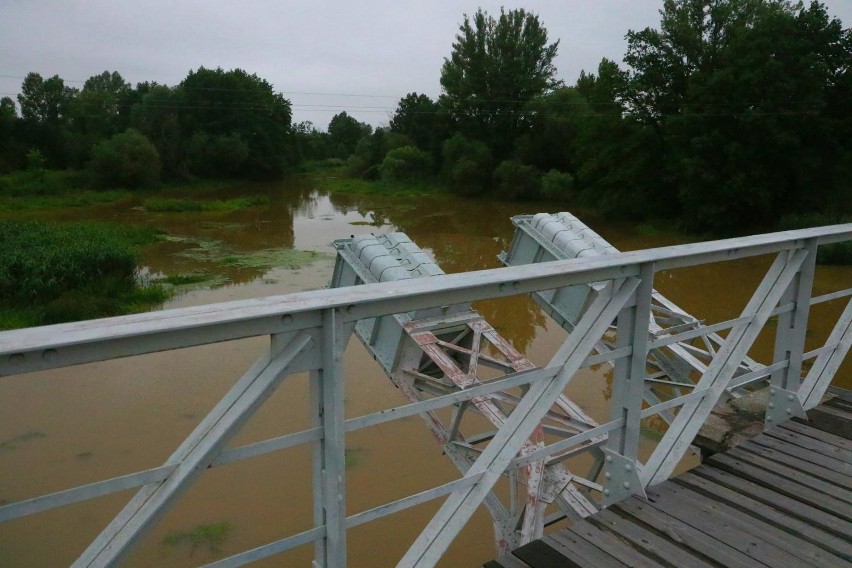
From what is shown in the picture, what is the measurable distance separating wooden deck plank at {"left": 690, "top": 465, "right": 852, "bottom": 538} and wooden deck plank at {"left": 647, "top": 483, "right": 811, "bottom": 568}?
0.64 ft

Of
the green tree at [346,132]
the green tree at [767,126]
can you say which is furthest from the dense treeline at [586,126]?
the green tree at [346,132]

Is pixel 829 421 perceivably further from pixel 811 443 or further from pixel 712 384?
pixel 712 384

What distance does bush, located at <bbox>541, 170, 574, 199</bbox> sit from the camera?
33.7 meters

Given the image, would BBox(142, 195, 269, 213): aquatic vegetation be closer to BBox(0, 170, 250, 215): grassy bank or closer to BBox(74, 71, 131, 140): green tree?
BBox(0, 170, 250, 215): grassy bank

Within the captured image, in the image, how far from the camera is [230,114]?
54500 mm

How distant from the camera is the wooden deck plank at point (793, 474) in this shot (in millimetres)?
2838

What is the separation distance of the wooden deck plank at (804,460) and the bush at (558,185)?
3125 cm

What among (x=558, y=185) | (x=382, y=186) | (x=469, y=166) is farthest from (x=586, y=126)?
(x=382, y=186)

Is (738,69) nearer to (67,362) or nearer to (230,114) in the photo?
(67,362)

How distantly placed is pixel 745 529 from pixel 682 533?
0.89 ft

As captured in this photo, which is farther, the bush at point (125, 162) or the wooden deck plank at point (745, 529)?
the bush at point (125, 162)

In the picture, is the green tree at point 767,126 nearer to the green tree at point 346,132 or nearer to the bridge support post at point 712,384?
the bridge support post at point 712,384

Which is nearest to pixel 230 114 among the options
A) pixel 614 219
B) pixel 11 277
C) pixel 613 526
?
pixel 614 219

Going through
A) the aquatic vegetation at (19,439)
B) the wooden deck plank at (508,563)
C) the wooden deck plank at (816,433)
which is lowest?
the aquatic vegetation at (19,439)
